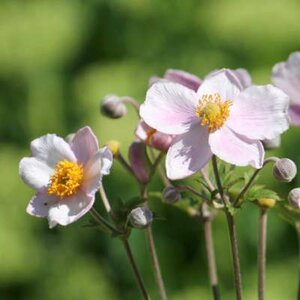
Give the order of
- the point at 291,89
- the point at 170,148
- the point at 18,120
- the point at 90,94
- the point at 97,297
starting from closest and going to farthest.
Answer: the point at 170,148 → the point at 291,89 → the point at 97,297 → the point at 90,94 → the point at 18,120

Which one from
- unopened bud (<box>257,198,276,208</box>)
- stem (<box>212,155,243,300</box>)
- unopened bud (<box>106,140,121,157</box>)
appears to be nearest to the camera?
stem (<box>212,155,243,300</box>)

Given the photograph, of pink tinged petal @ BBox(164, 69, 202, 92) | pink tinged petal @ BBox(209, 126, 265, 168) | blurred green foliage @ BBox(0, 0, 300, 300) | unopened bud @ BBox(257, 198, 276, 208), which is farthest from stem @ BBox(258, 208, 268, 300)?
blurred green foliage @ BBox(0, 0, 300, 300)

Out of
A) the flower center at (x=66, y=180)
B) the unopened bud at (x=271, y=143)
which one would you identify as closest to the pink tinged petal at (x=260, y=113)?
the unopened bud at (x=271, y=143)

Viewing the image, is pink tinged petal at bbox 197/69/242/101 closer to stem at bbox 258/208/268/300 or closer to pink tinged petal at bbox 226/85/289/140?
pink tinged petal at bbox 226/85/289/140

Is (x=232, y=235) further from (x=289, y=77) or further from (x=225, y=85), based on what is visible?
(x=289, y=77)

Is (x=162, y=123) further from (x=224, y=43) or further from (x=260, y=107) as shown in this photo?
(x=224, y=43)

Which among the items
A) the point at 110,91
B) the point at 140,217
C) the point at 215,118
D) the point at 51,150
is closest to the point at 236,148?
the point at 215,118

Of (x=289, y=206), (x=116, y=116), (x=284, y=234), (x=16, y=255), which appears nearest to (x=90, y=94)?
(x=16, y=255)
